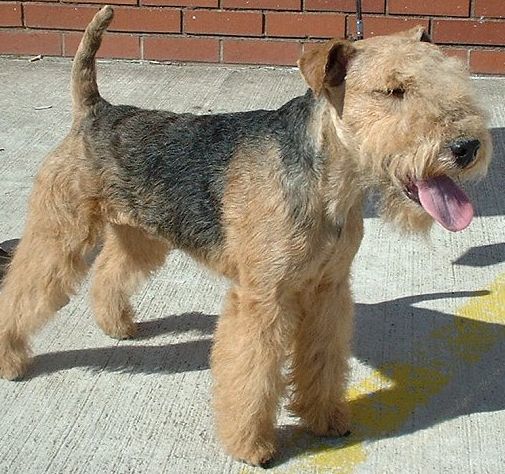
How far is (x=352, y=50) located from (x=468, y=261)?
7.47ft

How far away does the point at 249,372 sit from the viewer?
3.35 metres

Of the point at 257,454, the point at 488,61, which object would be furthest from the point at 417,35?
the point at 488,61

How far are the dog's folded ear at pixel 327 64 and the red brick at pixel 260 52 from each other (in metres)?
4.62

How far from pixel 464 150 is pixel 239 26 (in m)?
5.18

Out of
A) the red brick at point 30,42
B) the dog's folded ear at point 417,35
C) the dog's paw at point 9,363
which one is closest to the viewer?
the dog's folded ear at point 417,35

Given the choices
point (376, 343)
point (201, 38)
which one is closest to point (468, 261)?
point (376, 343)

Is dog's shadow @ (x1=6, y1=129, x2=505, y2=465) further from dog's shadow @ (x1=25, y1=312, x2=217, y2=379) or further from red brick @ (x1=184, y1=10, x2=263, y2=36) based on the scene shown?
red brick @ (x1=184, y1=10, x2=263, y2=36)

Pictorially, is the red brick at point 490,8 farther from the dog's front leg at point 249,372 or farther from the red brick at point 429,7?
the dog's front leg at point 249,372

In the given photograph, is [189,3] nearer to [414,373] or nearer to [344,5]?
[344,5]

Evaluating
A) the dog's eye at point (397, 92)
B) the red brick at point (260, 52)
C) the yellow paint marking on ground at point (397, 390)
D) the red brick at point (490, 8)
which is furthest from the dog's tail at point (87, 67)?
the red brick at point (490, 8)

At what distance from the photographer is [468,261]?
5.07 meters

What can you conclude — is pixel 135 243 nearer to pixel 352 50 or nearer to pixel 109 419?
pixel 109 419

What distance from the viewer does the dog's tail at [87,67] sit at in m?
3.88

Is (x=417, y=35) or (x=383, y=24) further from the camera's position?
(x=383, y=24)
